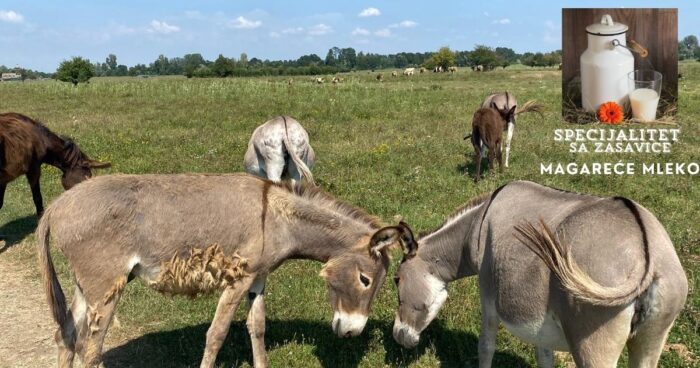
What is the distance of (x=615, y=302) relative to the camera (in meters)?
3.12

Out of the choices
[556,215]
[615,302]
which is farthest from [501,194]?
[615,302]

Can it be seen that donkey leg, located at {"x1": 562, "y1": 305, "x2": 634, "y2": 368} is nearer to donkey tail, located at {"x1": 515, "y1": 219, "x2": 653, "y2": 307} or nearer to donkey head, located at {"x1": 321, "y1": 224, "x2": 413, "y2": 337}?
donkey tail, located at {"x1": 515, "y1": 219, "x2": 653, "y2": 307}

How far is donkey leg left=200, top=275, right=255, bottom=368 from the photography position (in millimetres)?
4789

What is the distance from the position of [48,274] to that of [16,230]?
678cm

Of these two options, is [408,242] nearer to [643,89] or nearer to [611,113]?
[611,113]

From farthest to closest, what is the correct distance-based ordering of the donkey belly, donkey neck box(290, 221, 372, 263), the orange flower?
1. the orange flower
2. donkey neck box(290, 221, 372, 263)
3. the donkey belly

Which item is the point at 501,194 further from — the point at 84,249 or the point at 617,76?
the point at 617,76

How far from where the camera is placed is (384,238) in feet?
15.7

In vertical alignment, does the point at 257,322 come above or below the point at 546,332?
below

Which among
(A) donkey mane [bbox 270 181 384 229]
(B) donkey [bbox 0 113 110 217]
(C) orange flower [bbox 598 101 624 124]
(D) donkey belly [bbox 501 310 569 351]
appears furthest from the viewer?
(C) orange flower [bbox 598 101 624 124]

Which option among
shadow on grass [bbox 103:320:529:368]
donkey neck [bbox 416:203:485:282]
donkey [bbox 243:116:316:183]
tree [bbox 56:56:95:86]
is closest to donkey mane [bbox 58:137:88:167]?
donkey [bbox 243:116:316:183]

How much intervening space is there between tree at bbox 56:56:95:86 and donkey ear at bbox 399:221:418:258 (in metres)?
66.1

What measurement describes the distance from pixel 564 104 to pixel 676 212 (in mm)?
6650

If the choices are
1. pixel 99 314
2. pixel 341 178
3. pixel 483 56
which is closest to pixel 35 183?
pixel 341 178
